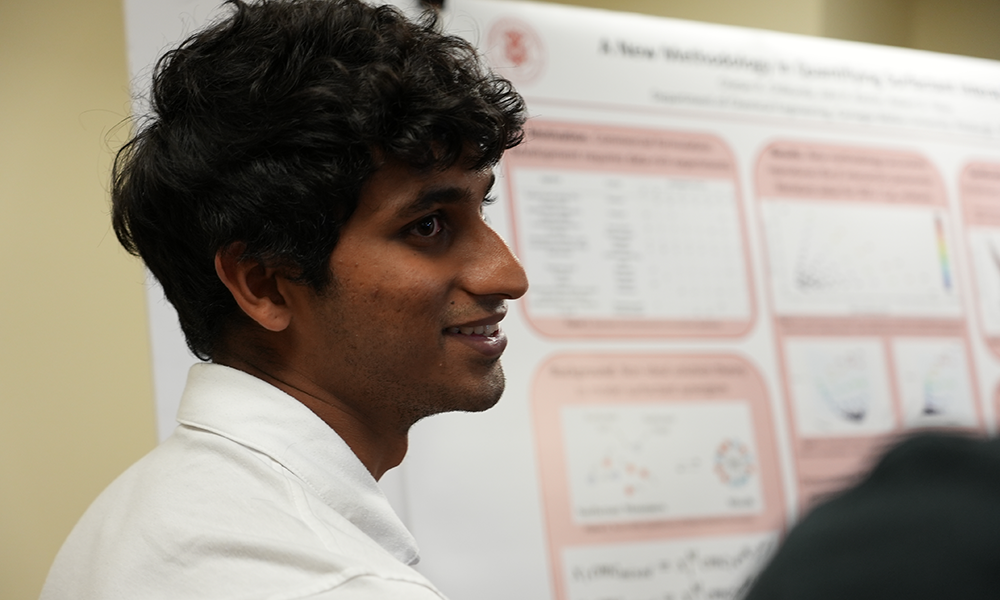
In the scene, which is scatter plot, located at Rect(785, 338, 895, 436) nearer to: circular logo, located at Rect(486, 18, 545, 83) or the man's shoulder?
circular logo, located at Rect(486, 18, 545, 83)

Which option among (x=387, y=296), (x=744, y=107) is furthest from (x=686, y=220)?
(x=387, y=296)

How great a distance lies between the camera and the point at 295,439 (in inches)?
38.8

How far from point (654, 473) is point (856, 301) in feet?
2.12

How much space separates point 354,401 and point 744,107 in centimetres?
149

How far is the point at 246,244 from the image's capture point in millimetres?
1125

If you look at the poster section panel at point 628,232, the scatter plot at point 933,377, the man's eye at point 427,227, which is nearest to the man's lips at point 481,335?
the man's eye at point 427,227

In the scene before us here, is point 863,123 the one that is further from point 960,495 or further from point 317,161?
point 960,495

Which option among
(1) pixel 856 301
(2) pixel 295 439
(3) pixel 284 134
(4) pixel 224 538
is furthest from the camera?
(1) pixel 856 301

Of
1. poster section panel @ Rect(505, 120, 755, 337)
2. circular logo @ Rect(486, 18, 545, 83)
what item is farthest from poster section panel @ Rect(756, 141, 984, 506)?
circular logo @ Rect(486, 18, 545, 83)

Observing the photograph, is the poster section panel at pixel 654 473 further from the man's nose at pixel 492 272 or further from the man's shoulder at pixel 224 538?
the man's shoulder at pixel 224 538

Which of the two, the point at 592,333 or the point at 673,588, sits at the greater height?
the point at 592,333

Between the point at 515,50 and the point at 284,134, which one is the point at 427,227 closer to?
the point at 284,134

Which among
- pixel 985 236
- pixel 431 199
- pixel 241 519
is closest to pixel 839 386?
pixel 985 236

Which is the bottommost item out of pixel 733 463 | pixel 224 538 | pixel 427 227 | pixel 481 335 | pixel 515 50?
pixel 733 463
